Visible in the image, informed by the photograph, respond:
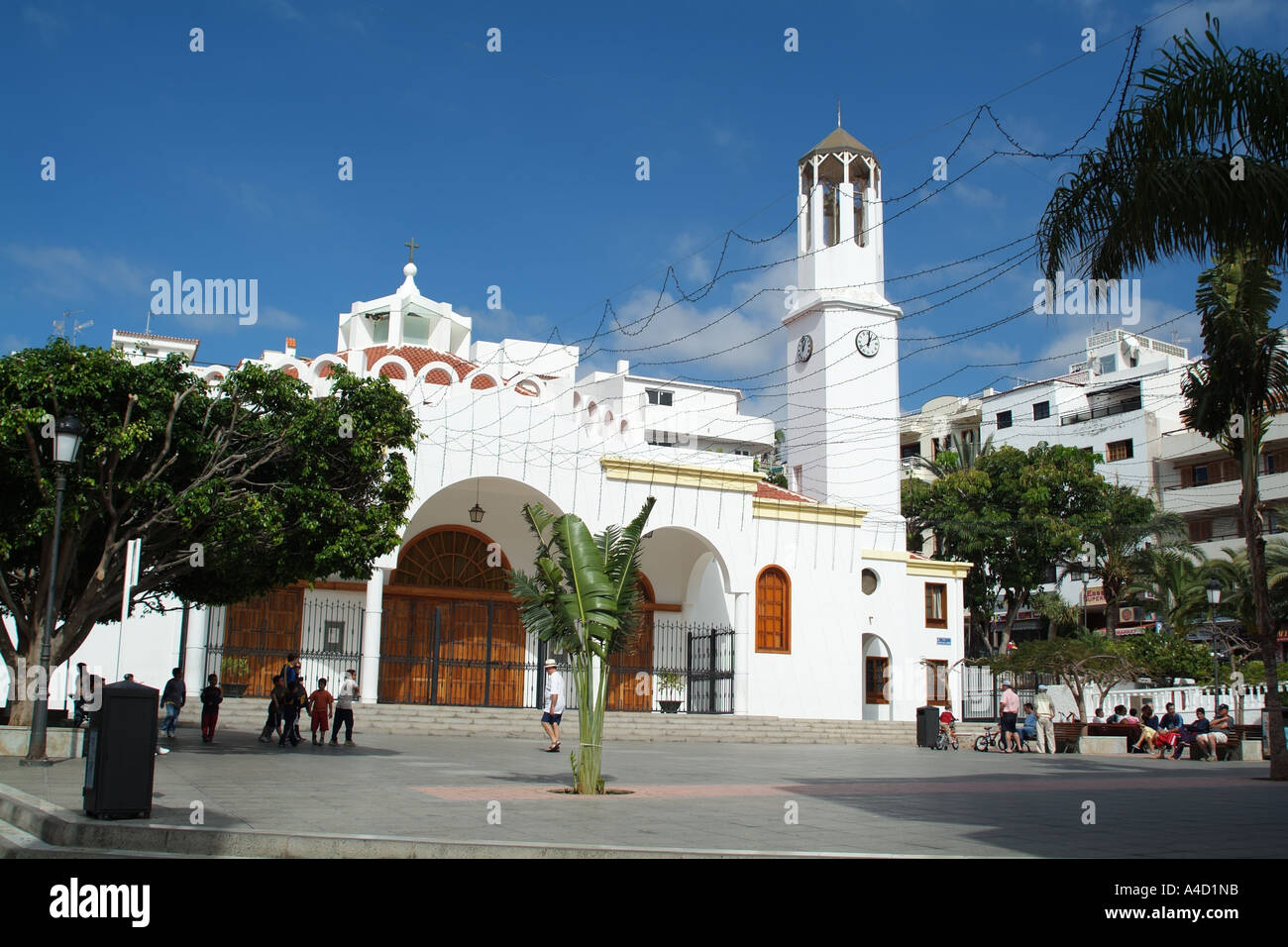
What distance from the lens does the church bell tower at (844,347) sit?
33.7 metres

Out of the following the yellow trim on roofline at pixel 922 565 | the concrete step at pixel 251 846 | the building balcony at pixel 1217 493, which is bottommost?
the concrete step at pixel 251 846

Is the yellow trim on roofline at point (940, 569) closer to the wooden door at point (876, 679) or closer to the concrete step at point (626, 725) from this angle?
the wooden door at point (876, 679)

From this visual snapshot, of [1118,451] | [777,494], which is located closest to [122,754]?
[777,494]

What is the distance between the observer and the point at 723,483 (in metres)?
29.0

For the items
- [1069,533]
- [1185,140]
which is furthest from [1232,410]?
[1069,533]

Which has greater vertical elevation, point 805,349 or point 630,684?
point 805,349

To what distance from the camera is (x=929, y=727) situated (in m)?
25.3

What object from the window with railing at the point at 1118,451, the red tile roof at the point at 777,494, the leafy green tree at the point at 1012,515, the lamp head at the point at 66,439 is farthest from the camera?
the window with railing at the point at 1118,451

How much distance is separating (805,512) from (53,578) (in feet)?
66.0

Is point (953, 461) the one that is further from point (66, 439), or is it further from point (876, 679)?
point (66, 439)

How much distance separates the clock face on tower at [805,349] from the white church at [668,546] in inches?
2.7

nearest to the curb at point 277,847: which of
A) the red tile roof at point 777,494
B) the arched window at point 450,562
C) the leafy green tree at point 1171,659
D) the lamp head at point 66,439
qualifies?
the lamp head at point 66,439
